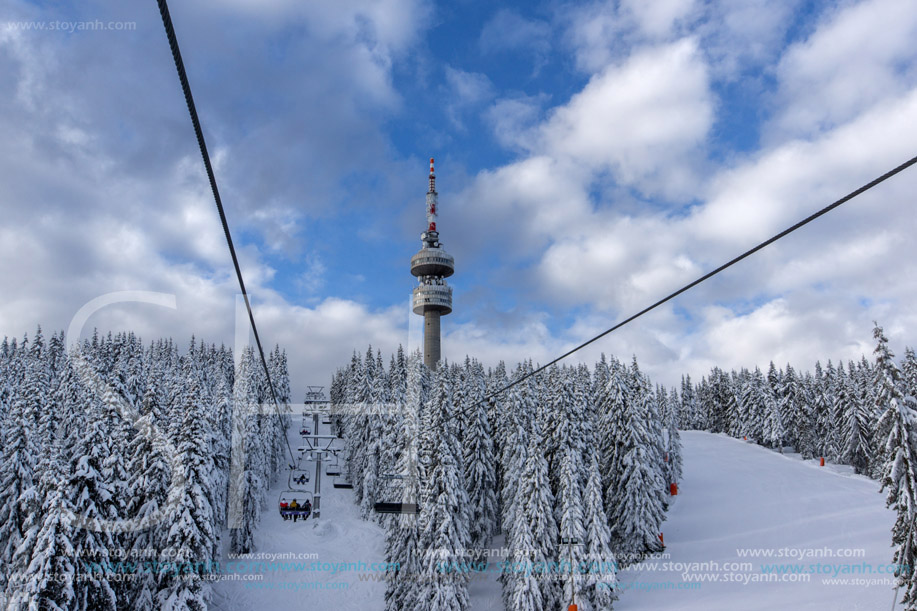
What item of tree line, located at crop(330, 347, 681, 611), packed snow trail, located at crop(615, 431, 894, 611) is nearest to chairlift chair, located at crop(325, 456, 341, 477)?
tree line, located at crop(330, 347, 681, 611)

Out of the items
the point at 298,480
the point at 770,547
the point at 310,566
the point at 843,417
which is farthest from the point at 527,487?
the point at 843,417

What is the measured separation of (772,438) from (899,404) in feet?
211

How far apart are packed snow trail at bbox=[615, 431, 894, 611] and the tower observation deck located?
67.6 meters

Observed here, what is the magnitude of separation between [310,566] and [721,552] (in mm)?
34428

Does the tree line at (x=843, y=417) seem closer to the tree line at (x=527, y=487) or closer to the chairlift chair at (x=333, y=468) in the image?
the tree line at (x=527, y=487)

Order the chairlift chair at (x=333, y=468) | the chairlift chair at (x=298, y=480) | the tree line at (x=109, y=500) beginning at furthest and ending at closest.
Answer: the chairlift chair at (x=298, y=480) < the chairlift chair at (x=333, y=468) < the tree line at (x=109, y=500)

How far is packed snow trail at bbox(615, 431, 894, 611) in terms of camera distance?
34281 millimetres

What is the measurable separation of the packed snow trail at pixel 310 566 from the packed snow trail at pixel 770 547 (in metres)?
22.1

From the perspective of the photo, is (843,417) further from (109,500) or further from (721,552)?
(109,500)

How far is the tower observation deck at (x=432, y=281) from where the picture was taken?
125m

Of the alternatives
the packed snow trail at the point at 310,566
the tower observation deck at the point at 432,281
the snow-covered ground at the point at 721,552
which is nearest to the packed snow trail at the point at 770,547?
the snow-covered ground at the point at 721,552

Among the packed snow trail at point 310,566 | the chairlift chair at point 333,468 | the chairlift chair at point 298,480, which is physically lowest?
the packed snow trail at point 310,566

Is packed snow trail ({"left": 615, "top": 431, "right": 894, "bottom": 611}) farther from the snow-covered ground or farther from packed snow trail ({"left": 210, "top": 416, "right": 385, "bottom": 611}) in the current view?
packed snow trail ({"left": 210, "top": 416, "right": 385, "bottom": 611})

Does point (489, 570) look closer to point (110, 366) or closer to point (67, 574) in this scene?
point (67, 574)
